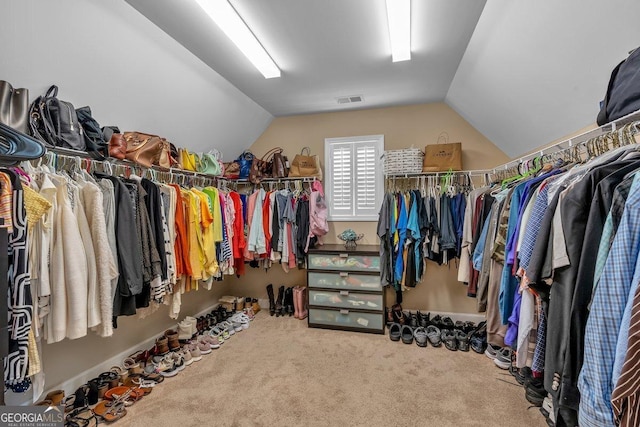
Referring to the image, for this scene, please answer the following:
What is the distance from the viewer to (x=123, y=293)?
1.74 m

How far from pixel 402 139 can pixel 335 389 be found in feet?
9.07

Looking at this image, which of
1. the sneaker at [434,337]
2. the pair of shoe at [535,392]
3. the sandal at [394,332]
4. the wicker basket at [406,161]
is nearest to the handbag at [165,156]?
the wicker basket at [406,161]

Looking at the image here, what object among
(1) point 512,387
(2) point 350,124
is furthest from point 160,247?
(1) point 512,387

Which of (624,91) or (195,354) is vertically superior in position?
(624,91)

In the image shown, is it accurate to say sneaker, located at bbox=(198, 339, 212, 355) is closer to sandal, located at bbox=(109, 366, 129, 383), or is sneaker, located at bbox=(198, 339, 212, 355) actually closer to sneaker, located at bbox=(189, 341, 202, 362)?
sneaker, located at bbox=(189, 341, 202, 362)

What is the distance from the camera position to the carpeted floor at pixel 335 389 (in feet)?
5.92

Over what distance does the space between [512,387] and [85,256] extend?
301 cm

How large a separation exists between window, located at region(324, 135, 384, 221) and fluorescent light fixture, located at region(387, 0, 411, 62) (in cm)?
132

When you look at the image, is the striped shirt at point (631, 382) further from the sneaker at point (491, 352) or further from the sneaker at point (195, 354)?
the sneaker at point (195, 354)

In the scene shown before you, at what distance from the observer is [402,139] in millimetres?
3449

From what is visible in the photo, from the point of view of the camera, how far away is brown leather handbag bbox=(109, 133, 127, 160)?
195 centimetres

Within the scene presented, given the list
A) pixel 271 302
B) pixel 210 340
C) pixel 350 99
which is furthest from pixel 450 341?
pixel 350 99

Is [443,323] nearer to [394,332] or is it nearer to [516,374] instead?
[394,332]

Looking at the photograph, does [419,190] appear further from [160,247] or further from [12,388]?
[12,388]
